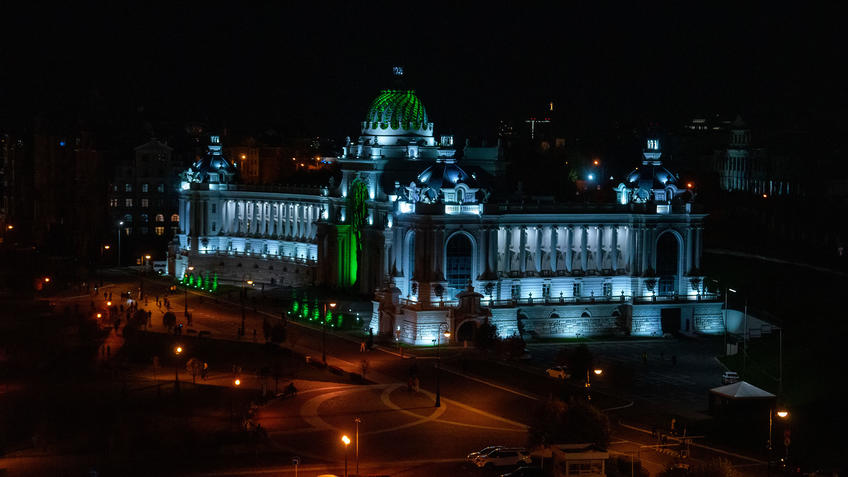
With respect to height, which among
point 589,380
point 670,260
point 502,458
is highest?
point 670,260

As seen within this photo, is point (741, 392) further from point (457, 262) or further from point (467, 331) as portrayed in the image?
point (457, 262)

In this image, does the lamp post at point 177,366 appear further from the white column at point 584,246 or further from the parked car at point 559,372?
the white column at point 584,246

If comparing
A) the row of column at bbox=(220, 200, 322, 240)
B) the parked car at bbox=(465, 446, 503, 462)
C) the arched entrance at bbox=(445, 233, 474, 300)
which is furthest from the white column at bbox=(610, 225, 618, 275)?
the parked car at bbox=(465, 446, 503, 462)

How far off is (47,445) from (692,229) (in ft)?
187

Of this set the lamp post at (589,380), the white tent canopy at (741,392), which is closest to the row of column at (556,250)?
the lamp post at (589,380)

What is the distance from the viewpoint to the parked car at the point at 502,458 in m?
61.1

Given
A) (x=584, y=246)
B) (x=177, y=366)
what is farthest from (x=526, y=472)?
(x=584, y=246)

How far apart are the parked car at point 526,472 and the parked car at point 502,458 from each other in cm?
107

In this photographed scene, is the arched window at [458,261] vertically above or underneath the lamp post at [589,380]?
above

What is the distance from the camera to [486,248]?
100375 millimetres

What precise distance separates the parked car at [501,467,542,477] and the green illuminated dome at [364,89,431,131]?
6159cm

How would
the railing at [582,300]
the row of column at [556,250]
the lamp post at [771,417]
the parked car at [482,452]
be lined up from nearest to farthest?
the parked car at [482,452], the lamp post at [771,417], the railing at [582,300], the row of column at [556,250]

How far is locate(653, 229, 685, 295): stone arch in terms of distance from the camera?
349 feet

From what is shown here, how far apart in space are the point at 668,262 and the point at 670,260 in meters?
0.26
